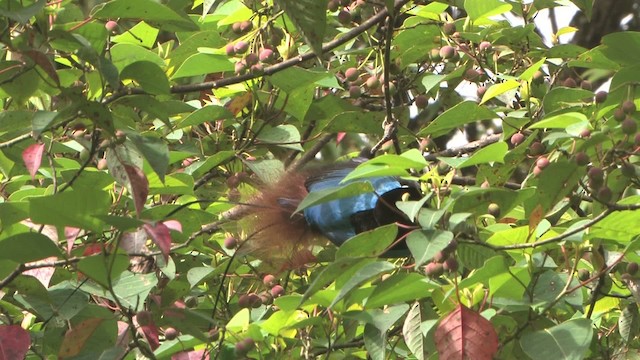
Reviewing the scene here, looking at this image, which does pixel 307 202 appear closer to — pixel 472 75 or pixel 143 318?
pixel 143 318

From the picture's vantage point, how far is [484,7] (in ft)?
5.67

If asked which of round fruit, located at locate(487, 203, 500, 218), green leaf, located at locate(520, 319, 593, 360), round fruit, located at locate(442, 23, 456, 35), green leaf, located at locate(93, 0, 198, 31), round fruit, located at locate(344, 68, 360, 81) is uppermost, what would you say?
green leaf, located at locate(93, 0, 198, 31)

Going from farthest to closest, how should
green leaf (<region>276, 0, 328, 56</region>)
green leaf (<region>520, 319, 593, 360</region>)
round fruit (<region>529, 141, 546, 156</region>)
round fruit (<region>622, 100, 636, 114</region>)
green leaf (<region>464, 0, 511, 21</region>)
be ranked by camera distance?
1. green leaf (<region>464, 0, 511, 21</region>)
2. round fruit (<region>529, 141, 546, 156</region>)
3. round fruit (<region>622, 100, 636, 114</region>)
4. green leaf (<region>520, 319, 593, 360</region>)
5. green leaf (<region>276, 0, 328, 56</region>)

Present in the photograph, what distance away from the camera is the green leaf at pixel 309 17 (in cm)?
95

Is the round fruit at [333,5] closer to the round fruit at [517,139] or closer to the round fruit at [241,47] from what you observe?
the round fruit at [241,47]

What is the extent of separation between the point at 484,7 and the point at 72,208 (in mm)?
789

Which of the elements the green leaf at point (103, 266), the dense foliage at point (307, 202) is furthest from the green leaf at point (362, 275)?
the green leaf at point (103, 266)

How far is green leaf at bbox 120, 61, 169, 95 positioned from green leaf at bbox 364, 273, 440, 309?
326 mm

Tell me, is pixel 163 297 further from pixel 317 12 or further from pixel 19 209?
pixel 317 12

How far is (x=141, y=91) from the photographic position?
1.38 meters

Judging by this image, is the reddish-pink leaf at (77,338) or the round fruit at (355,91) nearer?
the reddish-pink leaf at (77,338)

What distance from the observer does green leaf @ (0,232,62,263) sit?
120 cm

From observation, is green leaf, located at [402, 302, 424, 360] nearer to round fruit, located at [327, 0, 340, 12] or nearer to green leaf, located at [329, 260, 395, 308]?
green leaf, located at [329, 260, 395, 308]

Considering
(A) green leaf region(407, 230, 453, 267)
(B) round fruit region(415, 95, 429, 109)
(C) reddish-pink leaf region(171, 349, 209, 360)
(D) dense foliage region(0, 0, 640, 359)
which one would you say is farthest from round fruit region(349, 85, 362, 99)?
(A) green leaf region(407, 230, 453, 267)
